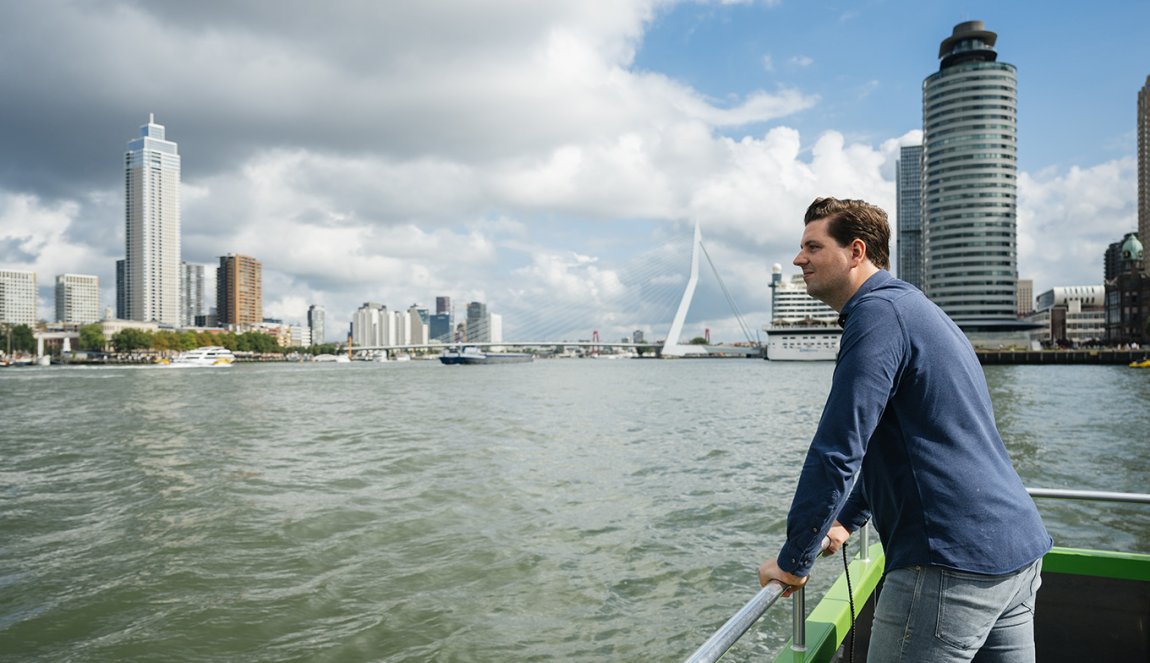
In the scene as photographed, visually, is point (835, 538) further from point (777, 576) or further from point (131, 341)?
point (131, 341)

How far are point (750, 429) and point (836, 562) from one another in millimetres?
13230

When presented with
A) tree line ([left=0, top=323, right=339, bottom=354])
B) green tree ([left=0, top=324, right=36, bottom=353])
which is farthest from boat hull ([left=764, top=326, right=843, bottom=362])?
green tree ([left=0, top=324, right=36, bottom=353])

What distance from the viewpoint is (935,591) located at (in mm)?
1763

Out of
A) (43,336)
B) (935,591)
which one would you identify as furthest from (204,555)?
(43,336)

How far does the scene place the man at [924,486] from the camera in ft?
5.52

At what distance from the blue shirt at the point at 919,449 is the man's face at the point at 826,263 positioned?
169 millimetres

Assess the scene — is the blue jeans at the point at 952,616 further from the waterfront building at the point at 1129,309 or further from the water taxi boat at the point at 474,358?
the water taxi boat at the point at 474,358

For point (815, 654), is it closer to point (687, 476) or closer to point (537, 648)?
point (537, 648)

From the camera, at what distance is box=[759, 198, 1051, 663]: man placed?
1.68m

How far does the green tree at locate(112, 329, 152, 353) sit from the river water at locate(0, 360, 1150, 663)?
134 m

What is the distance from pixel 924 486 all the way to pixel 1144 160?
18127cm

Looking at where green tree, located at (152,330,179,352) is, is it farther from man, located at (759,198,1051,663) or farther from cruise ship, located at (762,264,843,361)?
man, located at (759,198,1051,663)

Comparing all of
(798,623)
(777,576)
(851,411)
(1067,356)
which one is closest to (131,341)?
(1067,356)

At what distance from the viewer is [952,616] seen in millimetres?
1755
